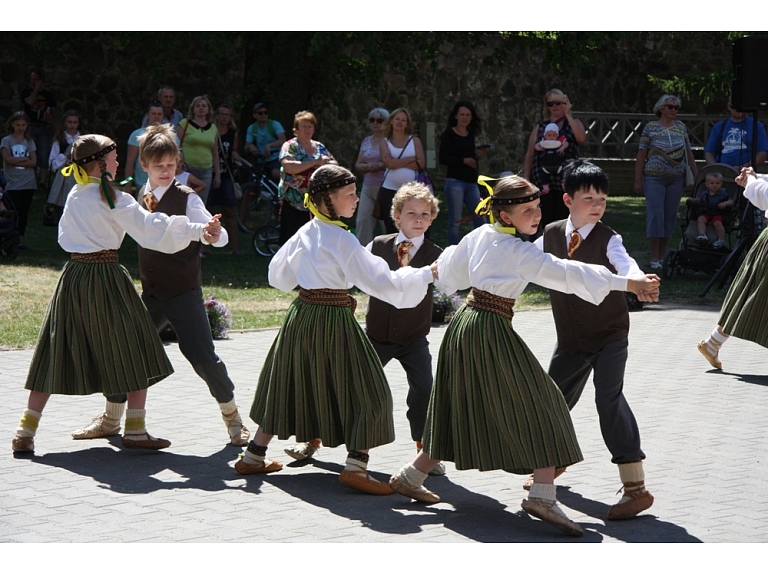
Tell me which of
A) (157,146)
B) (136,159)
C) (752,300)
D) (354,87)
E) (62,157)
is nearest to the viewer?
(157,146)

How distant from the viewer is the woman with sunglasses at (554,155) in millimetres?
11884

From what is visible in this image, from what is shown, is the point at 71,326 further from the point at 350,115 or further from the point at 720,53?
the point at 720,53

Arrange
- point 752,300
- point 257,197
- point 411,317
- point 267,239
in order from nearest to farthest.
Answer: point 411,317 → point 752,300 → point 267,239 → point 257,197

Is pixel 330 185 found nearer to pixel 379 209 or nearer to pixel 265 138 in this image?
pixel 379 209

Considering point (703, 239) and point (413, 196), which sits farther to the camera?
point (703, 239)

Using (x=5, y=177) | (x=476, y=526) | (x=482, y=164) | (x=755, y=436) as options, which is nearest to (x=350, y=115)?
(x=482, y=164)

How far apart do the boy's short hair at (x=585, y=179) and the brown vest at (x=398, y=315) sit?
951 mm

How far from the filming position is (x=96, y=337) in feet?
18.9

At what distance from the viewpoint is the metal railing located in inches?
936

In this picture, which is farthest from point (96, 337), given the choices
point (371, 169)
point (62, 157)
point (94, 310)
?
point (62, 157)

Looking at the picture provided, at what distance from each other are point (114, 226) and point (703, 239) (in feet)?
26.6

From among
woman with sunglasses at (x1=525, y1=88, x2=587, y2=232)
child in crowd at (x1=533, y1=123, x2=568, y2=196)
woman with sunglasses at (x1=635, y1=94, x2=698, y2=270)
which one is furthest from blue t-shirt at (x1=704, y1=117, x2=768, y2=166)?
child in crowd at (x1=533, y1=123, x2=568, y2=196)

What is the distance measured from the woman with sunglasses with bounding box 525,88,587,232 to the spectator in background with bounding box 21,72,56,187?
9375 millimetres

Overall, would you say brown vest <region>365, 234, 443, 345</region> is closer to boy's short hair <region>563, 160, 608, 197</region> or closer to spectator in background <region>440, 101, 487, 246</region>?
boy's short hair <region>563, 160, 608, 197</region>
